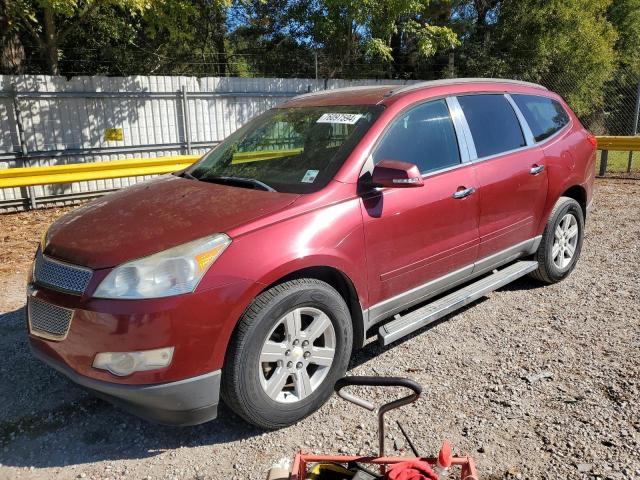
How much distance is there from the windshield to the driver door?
26 cm

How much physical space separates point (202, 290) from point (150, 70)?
17.0 m

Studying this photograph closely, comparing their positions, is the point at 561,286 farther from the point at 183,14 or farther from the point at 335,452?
the point at 183,14

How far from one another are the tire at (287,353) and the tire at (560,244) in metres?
2.49

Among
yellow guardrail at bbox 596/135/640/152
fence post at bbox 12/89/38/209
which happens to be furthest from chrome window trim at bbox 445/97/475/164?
yellow guardrail at bbox 596/135/640/152

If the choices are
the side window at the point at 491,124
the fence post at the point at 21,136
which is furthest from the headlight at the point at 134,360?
the fence post at the point at 21,136

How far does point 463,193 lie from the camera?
12.1ft

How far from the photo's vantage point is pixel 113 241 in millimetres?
2721

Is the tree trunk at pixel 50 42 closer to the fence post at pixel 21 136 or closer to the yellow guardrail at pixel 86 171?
the fence post at pixel 21 136

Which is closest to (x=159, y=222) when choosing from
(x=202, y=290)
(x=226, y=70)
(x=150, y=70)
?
(x=202, y=290)

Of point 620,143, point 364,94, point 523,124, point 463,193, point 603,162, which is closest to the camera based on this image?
point 463,193

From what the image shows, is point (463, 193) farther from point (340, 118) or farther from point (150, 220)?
point (150, 220)

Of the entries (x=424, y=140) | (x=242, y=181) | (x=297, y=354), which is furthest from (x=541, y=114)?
(x=297, y=354)

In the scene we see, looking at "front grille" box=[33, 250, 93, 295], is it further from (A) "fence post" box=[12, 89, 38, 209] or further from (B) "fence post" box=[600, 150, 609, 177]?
(B) "fence post" box=[600, 150, 609, 177]

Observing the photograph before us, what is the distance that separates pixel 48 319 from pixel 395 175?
202cm
